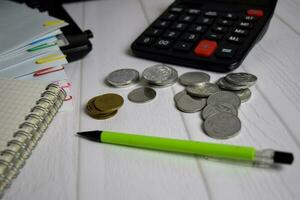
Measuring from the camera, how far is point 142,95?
0.47 meters

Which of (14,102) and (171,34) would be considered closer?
(14,102)

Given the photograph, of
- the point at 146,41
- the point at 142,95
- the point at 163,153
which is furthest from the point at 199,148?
the point at 146,41

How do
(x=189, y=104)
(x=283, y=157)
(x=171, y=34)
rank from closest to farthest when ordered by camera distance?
(x=283, y=157) → (x=189, y=104) → (x=171, y=34)

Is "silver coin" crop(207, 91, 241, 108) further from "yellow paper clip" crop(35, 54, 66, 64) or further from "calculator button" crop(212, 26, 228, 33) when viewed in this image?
"yellow paper clip" crop(35, 54, 66, 64)

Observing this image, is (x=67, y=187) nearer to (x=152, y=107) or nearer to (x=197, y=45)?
(x=152, y=107)

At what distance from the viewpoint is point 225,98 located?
0.43 meters

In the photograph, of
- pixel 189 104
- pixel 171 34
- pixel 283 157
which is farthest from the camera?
pixel 171 34

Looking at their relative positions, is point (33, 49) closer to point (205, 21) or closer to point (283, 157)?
point (205, 21)

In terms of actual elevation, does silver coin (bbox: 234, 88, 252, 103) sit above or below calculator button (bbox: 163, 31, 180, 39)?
below

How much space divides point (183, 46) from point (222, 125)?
0.17 metres

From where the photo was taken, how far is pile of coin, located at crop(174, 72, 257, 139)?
395mm

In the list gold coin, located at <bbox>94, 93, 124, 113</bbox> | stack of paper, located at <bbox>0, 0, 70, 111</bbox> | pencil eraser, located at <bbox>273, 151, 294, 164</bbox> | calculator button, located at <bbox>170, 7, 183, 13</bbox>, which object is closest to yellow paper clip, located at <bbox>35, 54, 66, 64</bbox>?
stack of paper, located at <bbox>0, 0, 70, 111</bbox>

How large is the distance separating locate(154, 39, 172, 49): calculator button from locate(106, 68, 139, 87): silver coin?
56 mm

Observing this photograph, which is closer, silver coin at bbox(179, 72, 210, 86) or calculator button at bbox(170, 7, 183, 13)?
silver coin at bbox(179, 72, 210, 86)
